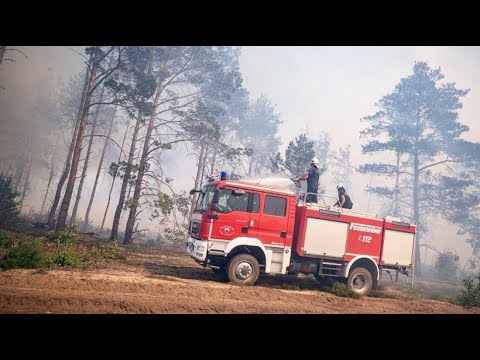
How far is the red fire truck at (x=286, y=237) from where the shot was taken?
947 cm

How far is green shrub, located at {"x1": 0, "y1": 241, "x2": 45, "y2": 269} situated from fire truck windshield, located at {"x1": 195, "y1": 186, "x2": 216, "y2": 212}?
4.87m

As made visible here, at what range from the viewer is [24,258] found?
344 inches

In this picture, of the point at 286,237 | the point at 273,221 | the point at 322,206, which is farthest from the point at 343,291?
the point at 273,221

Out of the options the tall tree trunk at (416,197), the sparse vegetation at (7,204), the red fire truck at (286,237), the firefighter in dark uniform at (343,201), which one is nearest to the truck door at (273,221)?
the red fire truck at (286,237)

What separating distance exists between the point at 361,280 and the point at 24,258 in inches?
420

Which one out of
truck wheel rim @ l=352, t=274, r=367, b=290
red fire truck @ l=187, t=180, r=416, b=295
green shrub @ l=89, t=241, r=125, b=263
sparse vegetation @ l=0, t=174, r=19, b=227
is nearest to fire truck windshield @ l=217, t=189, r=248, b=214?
red fire truck @ l=187, t=180, r=416, b=295

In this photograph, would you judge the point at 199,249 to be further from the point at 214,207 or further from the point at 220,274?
the point at 220,274

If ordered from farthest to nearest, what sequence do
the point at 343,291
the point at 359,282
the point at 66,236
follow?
the point at 66,236 < the point at 359,282 < the point at 343,291

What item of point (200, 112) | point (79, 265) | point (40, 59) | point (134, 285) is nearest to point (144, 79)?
point (200, 112)

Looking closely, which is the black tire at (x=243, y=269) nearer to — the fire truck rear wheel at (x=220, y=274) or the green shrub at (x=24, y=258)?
the fire truck rear wheel at (x=220, y=274)

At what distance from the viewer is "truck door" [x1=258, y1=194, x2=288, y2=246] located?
32.0ft
